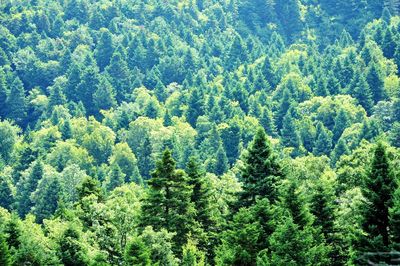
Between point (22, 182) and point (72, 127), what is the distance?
1515 inches

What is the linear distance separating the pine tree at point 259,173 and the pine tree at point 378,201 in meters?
13.1

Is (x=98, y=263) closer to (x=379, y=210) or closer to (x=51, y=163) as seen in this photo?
(x=379, y=210)

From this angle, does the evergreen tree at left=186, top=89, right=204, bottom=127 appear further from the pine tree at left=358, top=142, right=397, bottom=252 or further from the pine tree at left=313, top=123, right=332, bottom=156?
the pine tree at left=358, top=142, right=397, bottom=252

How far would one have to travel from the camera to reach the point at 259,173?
57781 mm

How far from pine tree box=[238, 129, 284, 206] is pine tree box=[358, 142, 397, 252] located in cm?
1307

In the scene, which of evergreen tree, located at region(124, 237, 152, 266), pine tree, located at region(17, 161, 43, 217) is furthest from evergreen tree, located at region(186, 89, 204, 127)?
evergreen tree, located at region(124, 237, 152, 266)

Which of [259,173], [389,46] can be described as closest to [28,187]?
[259,173]

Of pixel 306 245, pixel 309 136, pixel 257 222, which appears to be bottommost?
pixel 306 245

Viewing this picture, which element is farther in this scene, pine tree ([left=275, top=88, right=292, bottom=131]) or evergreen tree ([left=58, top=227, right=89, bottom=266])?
pine tree ([left=275, top=88, right=292, bottom=131])

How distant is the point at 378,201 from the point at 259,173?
14828 mm

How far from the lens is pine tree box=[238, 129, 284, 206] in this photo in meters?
57.2

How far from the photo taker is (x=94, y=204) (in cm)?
6338

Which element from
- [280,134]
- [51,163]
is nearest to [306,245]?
[51,163]

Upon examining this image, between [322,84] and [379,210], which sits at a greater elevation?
[322,84]
